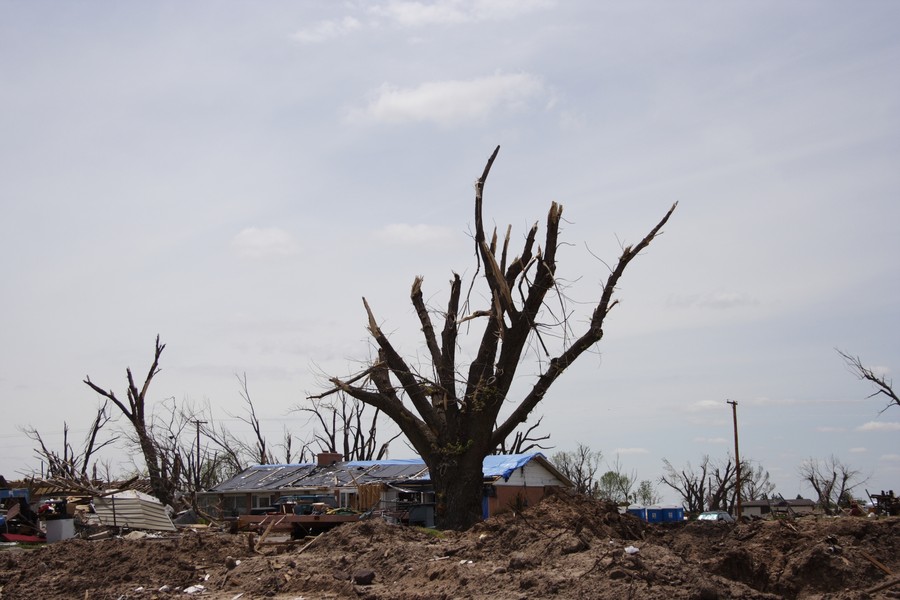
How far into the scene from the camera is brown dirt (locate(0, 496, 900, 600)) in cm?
1088

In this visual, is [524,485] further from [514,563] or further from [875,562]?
[875,562]

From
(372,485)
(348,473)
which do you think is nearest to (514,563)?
(372,485)

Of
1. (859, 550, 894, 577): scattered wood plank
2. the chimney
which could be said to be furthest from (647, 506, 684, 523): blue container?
(859, 550, 894, 577): scattered wood plank

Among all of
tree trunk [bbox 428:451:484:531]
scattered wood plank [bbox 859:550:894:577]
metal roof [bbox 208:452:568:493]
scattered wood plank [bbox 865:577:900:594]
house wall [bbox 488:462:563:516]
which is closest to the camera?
scattered wood plank [bbox 865:577:900:594]

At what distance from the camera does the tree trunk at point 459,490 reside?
20047 millimetres

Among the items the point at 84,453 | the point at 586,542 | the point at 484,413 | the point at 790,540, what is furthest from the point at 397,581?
the point at 84,453

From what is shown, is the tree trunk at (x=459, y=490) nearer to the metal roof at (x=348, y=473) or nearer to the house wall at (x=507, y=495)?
the house wall at (x=507, y=495)

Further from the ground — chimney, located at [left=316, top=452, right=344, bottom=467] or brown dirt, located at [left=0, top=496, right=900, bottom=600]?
chimney, located at [left=316, top=452, right=344, bottom=467]

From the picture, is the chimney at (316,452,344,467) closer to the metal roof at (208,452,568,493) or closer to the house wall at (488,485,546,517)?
the metal roof at (208,452,568,493)

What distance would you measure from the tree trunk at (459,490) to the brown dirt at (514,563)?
A: 198 cm

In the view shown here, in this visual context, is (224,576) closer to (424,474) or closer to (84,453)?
(424,474)

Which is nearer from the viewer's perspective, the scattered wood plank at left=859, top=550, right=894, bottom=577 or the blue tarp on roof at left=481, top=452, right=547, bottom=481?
the scattered wood plank at left=859, top=550, right=894, bottom=577

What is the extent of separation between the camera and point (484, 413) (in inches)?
794

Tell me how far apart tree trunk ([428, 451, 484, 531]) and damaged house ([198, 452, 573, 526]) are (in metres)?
6.03
